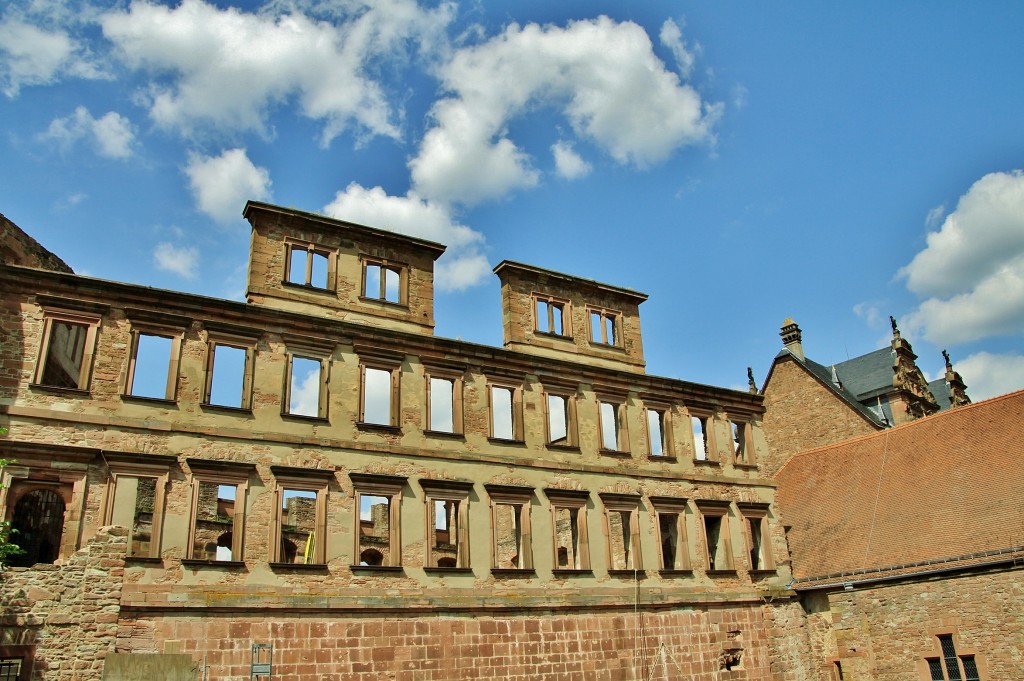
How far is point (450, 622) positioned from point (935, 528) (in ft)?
48.7

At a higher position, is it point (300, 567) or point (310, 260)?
point (310, 260)

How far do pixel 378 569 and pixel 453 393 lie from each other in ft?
17.3

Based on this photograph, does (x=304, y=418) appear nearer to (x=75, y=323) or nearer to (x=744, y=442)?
(x=75, y=323)

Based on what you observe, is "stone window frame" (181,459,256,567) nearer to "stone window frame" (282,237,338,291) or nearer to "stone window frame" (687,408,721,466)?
"stone window frame" (282,237,338,291)

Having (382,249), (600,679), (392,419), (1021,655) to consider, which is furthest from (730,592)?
(382,249)

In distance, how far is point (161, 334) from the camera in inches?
789

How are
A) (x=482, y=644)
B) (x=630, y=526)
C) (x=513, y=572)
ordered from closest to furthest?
1. (x=482, y=644)
2. (x=513, y=572)
3. (x=630, y=526)

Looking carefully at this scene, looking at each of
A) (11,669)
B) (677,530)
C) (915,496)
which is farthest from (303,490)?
(915,496)

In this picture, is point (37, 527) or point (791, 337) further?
point (791, 337)

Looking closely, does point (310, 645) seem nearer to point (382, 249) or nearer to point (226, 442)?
point (226, 442)

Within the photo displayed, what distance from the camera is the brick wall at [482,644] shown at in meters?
18.2

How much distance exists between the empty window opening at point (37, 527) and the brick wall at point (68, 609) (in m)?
4.97

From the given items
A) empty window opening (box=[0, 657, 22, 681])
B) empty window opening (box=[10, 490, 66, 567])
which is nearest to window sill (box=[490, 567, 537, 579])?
empty window opening (box=[0, 657, 22, 681])

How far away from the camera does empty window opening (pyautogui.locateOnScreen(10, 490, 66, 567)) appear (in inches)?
836
